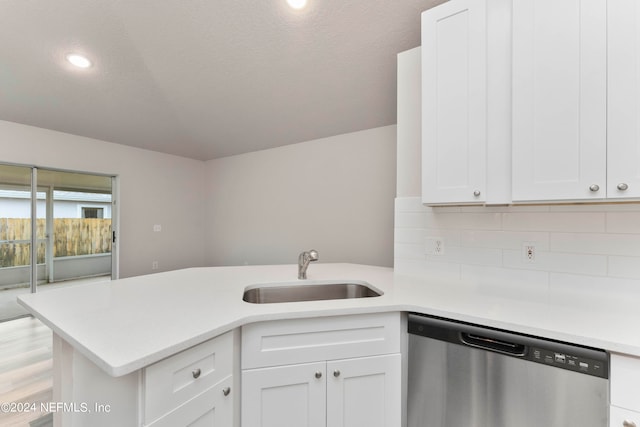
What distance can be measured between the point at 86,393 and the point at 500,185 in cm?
182

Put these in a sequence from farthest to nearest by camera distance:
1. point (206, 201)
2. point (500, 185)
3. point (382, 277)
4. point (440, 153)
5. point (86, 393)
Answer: point (206, 201) → point (382, 277) → point (440, 153) → point (500, 185) → point (86, 393)

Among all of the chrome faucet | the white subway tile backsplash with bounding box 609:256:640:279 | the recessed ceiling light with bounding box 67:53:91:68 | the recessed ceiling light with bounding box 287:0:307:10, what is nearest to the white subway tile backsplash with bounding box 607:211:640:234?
the white subway tile backsplash with bounding box 609:256:640:279

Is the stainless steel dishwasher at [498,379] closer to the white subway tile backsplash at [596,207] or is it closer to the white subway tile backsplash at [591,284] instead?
the white subway tile backsplash at [591,284]

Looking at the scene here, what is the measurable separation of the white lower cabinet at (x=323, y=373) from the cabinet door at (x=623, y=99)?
1.04 m

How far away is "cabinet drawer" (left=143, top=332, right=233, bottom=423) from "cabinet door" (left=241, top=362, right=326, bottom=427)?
0.15m

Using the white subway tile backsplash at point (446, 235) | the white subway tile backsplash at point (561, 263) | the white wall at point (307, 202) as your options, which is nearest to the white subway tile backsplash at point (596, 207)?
the white subway tile backsplash at point (561, 263)

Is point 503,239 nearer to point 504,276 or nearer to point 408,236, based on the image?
point 504,276

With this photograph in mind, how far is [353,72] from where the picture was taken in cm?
257

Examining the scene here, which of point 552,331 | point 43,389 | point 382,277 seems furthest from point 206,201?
point 552,331

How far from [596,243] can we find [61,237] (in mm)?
5870

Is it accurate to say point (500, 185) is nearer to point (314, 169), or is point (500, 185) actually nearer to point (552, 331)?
point (552, 331)

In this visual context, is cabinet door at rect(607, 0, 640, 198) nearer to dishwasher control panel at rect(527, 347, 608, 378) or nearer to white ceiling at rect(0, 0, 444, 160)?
dishwasher control panel at rect(527, 347, 608, 378)

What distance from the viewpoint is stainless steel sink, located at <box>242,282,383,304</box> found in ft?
5.46

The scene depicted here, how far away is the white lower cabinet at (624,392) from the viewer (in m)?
0.83
